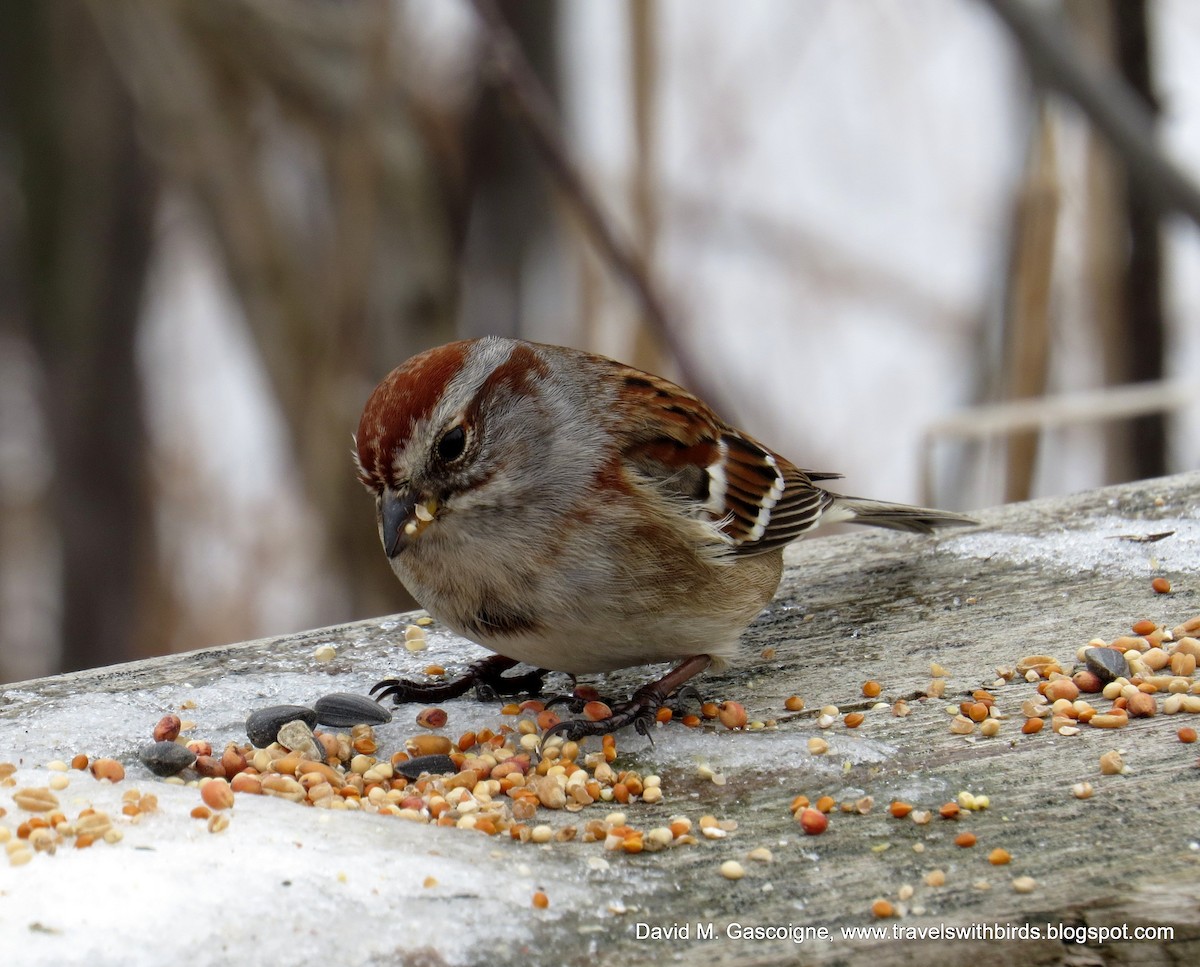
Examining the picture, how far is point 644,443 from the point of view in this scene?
Answer: 243 cm

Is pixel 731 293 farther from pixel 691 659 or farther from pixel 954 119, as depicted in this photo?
pixel 691 659

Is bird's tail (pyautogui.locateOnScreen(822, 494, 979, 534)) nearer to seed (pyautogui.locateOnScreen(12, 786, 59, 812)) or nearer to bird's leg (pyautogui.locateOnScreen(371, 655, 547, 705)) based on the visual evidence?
bird's leg (pyautogui.locateOnScreen(371, 655, 547, 705))

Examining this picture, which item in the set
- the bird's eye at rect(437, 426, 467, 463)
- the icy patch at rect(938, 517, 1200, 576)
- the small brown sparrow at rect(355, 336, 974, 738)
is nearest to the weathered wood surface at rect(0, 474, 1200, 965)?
the icy patch at rect(938, 517, 1200, 576)

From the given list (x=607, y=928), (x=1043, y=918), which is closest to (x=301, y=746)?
(x=607, y=928)

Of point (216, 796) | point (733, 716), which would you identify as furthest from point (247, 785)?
point (733, 716)

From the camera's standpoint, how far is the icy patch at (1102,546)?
2.54 metres

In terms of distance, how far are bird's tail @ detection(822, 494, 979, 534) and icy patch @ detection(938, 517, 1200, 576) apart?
0.05 meters

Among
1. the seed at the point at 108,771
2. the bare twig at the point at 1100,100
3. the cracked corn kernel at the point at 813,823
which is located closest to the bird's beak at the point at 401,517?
the seed at the point at 108,771

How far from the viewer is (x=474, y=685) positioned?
7.73 ft

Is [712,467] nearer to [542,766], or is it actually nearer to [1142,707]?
[542,766]

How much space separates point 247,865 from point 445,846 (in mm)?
235

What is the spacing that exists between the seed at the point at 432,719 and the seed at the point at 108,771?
47 cm

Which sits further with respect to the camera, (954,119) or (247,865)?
(954,119)

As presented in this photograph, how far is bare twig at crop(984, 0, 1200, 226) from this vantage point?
2.99 meters
